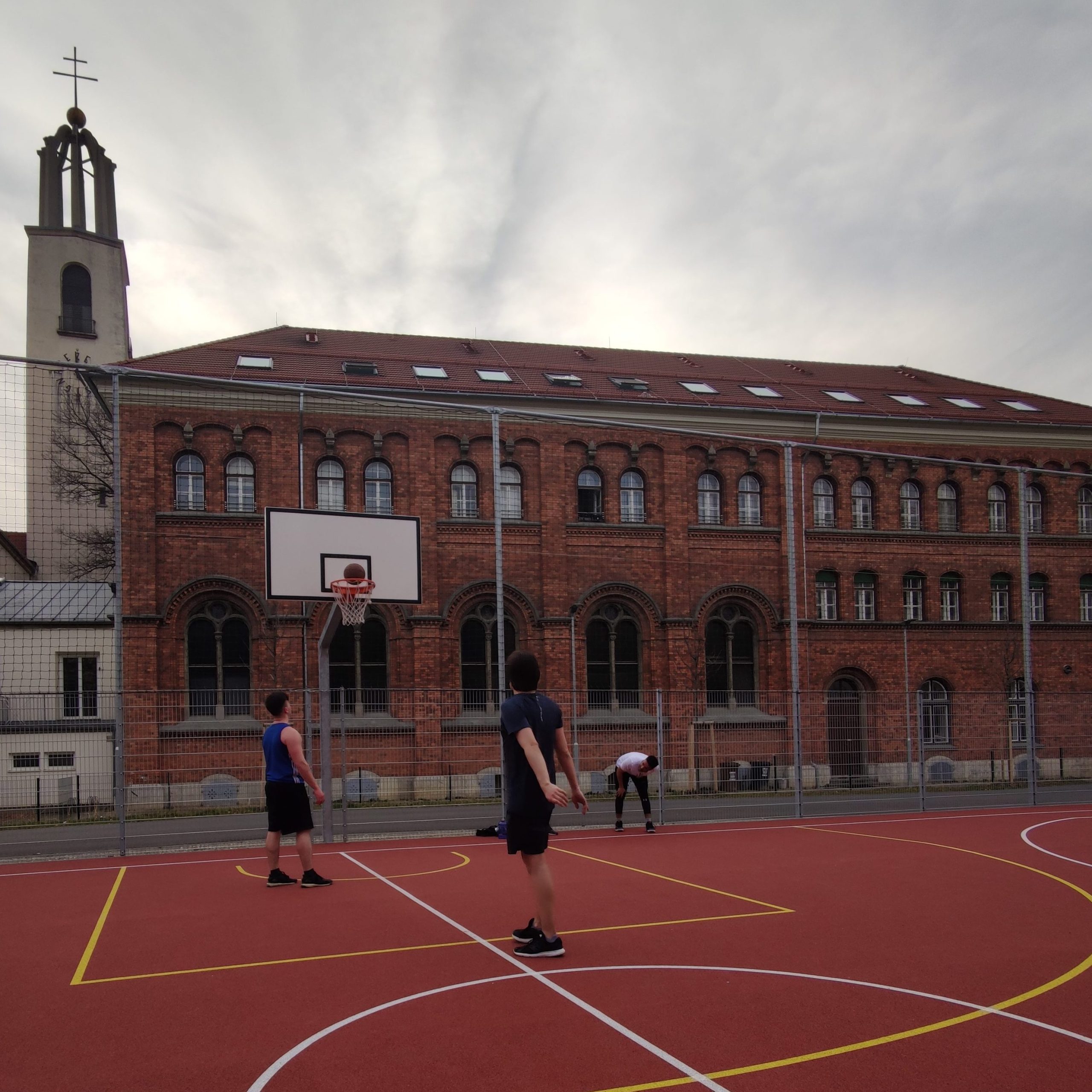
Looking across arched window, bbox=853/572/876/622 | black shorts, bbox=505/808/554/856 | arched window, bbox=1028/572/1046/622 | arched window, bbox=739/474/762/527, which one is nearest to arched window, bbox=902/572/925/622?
arched window, bbox=853/572/876/622

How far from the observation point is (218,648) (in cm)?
2545

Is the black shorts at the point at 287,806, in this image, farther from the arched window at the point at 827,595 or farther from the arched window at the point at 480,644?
the arched window at the point at 827,595

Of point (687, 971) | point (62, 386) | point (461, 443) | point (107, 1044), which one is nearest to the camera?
point (107, 1044)

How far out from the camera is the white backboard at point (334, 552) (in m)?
14.6

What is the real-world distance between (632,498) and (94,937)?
23.1 metres

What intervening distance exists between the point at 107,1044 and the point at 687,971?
3.14 m

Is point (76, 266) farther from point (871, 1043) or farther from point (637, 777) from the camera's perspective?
point (871, 1043)

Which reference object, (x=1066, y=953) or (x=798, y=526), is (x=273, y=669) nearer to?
(x=798, y=526)

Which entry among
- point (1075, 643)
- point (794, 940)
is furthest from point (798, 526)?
point (794, 940)

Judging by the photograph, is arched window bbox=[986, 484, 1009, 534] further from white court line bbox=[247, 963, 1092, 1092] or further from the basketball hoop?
white court line bbox=[247, 963, 1092, 1092]

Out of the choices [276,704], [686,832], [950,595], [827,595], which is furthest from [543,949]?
[950,595]

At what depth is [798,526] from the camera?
99.1 feet

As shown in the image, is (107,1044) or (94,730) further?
(94,730)

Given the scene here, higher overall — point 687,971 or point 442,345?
point 442,345
